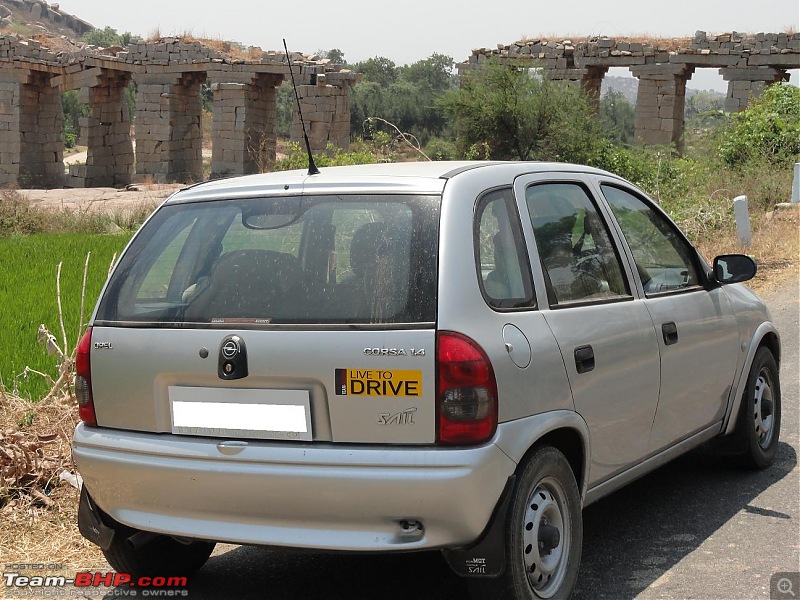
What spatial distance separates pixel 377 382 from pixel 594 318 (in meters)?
1.14

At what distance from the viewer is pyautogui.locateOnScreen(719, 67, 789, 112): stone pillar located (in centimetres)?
3067

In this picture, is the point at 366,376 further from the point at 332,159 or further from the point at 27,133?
the point at 27,133

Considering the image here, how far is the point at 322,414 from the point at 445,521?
1.74 feet

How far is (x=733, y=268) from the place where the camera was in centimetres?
515

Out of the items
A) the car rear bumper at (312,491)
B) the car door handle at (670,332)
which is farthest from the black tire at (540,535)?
the car door handle at (670,332)

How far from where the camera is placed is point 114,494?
3666 millimetres

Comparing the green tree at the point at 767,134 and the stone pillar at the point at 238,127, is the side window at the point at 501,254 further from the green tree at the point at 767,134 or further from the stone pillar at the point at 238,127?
the stone pillar at the point at 238,127

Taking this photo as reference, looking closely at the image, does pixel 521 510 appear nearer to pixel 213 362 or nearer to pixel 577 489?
pixel 577 489

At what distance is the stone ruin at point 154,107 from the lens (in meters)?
30.6

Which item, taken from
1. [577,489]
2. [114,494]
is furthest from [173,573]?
[577,489]

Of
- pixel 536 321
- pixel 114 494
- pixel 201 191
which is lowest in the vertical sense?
pixel 114 494

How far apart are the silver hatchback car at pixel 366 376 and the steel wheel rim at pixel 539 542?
0.4 inches

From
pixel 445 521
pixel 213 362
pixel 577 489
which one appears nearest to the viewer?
pixel 445 521

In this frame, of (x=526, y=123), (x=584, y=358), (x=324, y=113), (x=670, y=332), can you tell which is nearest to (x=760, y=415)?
(x=670, y=332)
